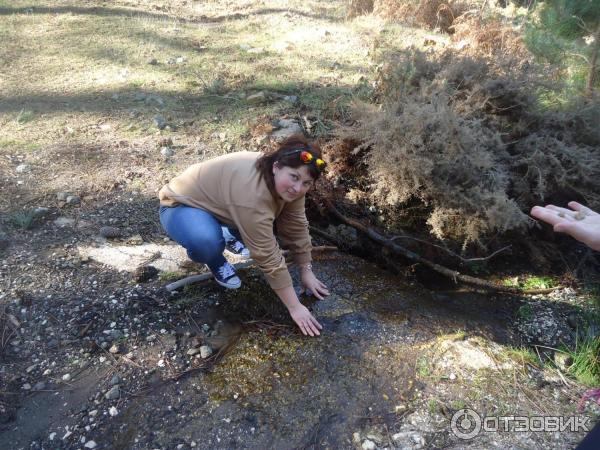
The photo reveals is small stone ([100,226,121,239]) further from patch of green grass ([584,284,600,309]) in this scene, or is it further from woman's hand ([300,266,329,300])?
patch of green grass ([584,284,600,309])

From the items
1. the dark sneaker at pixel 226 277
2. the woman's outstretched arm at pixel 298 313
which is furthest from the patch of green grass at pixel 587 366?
the dark sneaker at pixel 226 277

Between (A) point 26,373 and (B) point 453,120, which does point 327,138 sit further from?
(A) point 26,373

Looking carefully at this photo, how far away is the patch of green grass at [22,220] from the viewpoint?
3412 mm

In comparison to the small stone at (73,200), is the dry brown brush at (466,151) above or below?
above

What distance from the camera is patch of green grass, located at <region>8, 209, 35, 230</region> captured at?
3412 millimetres

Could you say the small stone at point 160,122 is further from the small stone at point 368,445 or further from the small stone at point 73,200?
the small stone at point 368,445

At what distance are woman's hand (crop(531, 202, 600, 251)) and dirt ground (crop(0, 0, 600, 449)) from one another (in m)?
1.06

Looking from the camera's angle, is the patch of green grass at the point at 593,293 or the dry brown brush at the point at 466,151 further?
the patch of green grass at the point at 593,293

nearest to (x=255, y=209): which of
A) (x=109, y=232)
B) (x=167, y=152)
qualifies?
(x=109, y=232)

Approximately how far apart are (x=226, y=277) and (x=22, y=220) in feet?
6.25

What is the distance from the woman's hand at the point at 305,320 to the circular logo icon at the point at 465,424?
938 millimetres

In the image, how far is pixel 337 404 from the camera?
2314mm

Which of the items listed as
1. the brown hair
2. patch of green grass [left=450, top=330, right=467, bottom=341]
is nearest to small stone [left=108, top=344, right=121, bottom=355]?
the brown hair

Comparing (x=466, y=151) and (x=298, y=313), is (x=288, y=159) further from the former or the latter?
(x=466, y=151)
